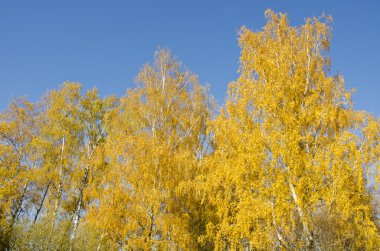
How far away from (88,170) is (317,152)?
542 inches

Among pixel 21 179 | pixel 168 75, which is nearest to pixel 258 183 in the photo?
pixel 168 75

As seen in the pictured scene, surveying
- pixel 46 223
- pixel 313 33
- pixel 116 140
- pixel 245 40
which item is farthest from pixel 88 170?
pixel 313 33

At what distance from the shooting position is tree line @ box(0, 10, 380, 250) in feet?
25.5

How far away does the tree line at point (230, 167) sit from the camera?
306 inches

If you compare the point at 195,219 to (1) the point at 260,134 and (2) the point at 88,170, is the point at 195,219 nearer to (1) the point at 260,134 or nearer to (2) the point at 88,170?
(1) the point at 260,134

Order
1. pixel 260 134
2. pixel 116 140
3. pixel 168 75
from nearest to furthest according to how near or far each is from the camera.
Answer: pixel 260 134, pixel 116 140, pixel 168 75

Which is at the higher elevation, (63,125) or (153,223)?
(63,125)

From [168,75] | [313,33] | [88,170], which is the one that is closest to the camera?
[313,33]

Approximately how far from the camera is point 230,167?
28.9 feet

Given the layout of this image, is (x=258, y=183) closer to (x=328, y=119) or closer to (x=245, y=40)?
(x=328, y=119)

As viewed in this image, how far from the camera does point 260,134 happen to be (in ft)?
28.0

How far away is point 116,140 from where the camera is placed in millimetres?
12336

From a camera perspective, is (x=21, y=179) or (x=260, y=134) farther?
(x=21, y=179)

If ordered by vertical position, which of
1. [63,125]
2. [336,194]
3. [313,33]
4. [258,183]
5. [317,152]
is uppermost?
[63,125]
